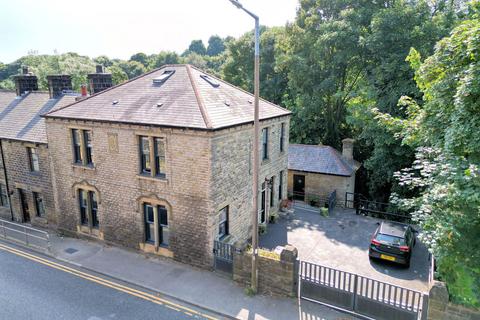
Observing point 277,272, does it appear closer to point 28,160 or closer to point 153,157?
point 153,157

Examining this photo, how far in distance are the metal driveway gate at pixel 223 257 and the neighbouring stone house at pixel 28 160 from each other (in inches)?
402

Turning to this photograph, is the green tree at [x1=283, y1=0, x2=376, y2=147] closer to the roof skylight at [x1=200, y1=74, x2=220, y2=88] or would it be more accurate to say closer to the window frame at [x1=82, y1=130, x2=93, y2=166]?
the roof skylight at [x1=200, y1=74, x2=220, y2=88]

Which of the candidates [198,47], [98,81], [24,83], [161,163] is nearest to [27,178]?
[98,81]

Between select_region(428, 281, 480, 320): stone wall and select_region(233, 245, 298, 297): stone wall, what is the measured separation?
4.05m

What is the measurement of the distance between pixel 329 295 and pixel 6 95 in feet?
83.5

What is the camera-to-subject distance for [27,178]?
59.9ft

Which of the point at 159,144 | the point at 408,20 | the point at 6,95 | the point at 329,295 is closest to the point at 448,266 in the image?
the point at 329,295

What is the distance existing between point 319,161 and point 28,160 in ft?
59.0

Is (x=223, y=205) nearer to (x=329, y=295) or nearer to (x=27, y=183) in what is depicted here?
(x=329, y=295)

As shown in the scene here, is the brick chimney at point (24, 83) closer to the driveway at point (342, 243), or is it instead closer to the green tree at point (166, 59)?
the driveway at point (342, 243)

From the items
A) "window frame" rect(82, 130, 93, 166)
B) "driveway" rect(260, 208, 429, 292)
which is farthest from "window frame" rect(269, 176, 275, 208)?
"window frame" rect(82, 130, 93, 166)

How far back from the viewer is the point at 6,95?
23969 millimetres

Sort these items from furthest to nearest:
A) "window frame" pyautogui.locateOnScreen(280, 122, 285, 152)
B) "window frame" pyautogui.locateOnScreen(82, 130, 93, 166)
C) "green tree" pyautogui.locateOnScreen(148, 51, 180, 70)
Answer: "green tree" pyautogui.locateOnScreen(148, 51, 180, 70) < "window frame" pyautogui.locateOnScreen(280, 122, 285, 152) < "window frame" pyautogui.locateOnScreen(82, 130, 93, 166)

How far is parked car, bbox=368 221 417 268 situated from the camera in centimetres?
1359
